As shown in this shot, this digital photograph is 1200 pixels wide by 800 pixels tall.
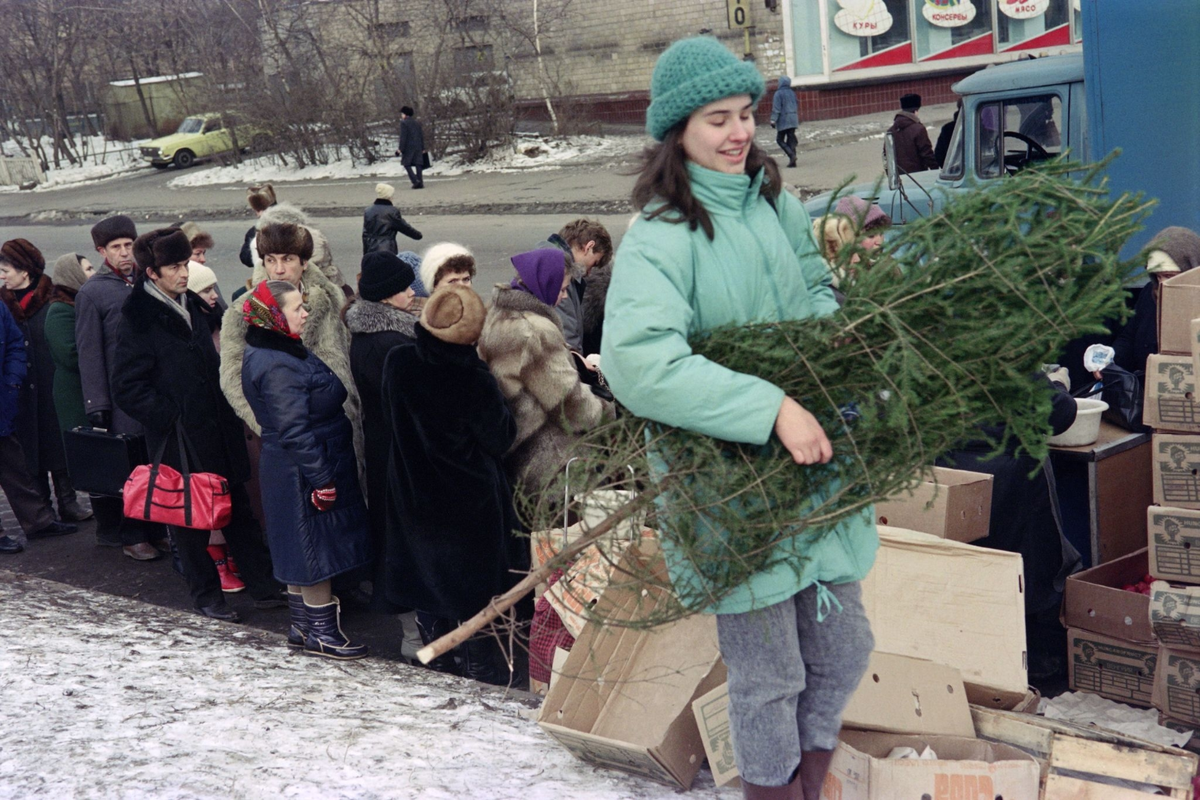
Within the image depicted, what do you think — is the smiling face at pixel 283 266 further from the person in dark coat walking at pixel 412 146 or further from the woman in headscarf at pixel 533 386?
the person in dark coat walking at pixel 412 146

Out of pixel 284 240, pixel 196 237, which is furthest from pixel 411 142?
pixel 284 240

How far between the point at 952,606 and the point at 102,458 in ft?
14.3

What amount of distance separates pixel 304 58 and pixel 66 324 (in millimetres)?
24016

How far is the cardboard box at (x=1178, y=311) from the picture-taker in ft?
12.3

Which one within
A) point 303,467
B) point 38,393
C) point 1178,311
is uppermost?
point 1178,311

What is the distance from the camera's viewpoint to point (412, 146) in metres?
22.1

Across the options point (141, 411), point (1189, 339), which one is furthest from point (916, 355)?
point (141, 411)

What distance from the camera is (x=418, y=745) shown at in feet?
11.7

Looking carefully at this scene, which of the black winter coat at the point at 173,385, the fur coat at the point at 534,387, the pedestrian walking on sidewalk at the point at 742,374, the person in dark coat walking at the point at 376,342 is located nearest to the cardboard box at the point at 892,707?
the pedestrian walking on sidewalk at the point at 742,374

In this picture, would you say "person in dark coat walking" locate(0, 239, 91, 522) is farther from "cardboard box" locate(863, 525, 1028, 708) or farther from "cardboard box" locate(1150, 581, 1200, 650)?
"cardboard box" locate(1150, 581, 1200, 650)

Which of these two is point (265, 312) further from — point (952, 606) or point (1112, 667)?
point (1112, 667)

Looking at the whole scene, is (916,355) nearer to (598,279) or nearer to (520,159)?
(598,279)

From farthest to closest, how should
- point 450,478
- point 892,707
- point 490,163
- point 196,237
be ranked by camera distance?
point 490,163, point 196,237, point 450,478, point 892,707

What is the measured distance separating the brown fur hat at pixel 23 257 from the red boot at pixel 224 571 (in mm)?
2082
